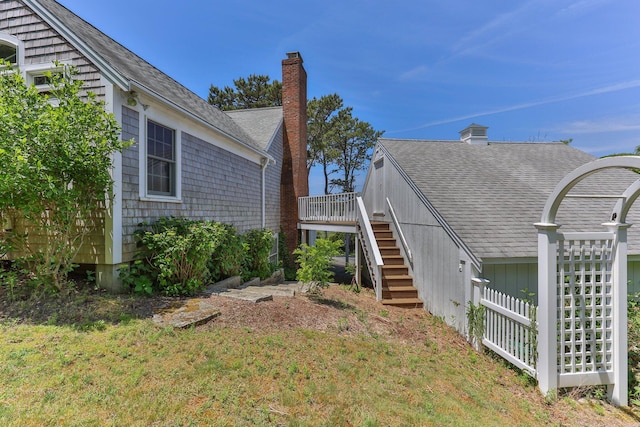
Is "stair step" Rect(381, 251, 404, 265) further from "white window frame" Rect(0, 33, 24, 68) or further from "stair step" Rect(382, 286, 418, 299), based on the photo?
"white window frame" Rect(0, 33, 24, 68)

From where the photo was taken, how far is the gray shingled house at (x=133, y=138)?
17.1 ft

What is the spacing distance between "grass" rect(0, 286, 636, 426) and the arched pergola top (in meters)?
2.46

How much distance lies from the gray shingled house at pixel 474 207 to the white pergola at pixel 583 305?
1.19 meters

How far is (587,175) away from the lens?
3.51m

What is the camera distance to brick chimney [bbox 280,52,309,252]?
566 inches

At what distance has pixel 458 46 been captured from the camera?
461 inches

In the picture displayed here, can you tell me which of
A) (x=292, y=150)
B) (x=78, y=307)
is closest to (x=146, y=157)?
(x=78, y=307)

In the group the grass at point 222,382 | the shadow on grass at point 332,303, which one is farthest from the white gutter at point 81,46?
the shadow on grass at point 332,303

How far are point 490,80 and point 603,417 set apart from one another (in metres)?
12.4

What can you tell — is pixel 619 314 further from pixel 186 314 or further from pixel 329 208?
pixel 329 208

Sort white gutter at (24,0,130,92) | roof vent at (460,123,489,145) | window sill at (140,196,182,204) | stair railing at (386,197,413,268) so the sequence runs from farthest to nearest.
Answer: roof vent at (460,123,489,145), stair railing at (386,197,413,268), window sill at (140,196,182,204), white gutter at (24,0,130,92)

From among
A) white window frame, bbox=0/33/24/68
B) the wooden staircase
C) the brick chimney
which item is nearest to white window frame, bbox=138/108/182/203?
white window frame, bbox=0/33/24/68

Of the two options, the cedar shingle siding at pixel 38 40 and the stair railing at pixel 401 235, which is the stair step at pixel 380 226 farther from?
the cedar shingle siding at pixel 38 40

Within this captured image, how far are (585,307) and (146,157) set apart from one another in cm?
791
